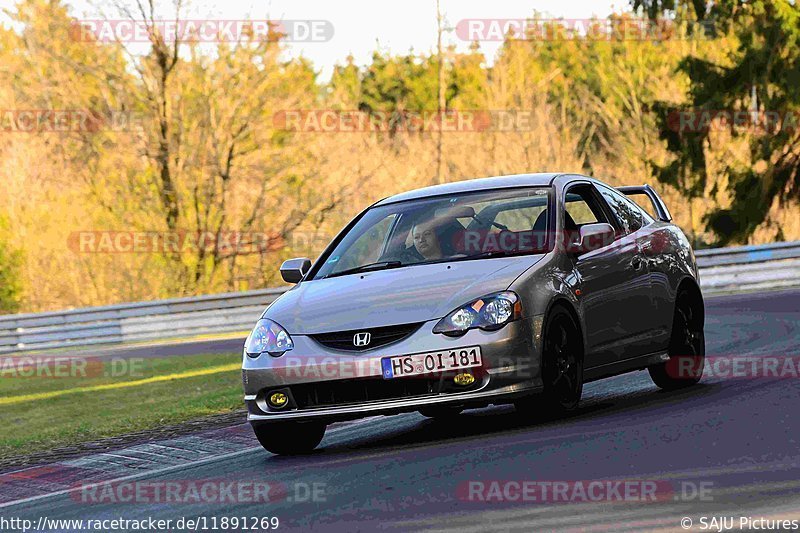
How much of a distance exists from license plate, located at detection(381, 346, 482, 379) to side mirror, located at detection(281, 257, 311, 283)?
70.9 inches

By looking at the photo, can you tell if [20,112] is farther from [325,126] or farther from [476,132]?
[476,132]

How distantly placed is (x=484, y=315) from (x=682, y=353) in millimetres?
2844

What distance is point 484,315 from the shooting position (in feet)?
27.8

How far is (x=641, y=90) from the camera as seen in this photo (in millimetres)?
54062

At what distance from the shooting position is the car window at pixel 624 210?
10.6m

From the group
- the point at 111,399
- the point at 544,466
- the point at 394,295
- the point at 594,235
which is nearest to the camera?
the point at 544,466

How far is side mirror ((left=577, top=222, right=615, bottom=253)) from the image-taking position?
937 cm

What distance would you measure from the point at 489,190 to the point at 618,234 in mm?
1061

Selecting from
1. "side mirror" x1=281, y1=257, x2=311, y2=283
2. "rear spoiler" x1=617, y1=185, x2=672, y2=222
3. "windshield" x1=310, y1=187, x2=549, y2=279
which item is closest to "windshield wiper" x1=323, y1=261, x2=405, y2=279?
"windshield" x1=310, y1=187, x2=549, y2=279

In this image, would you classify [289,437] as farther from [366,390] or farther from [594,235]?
[594,235]

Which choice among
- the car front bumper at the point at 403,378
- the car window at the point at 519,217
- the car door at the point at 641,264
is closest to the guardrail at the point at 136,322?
the car door at the point at 641,264

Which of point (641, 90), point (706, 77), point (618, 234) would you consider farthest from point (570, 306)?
point (641, 90)

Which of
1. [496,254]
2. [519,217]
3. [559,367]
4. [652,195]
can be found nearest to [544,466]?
[559,367]

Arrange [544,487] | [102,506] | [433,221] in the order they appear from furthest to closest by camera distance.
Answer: [433,221] < [102,506] < [544,487]
